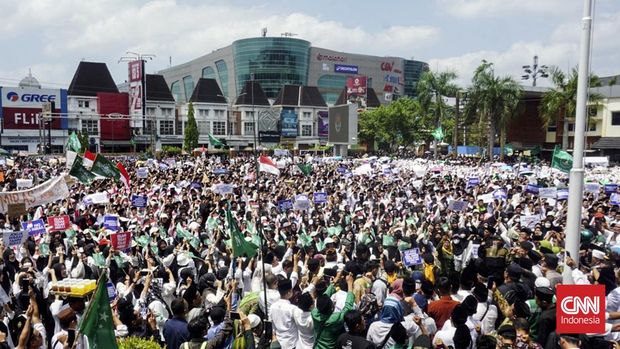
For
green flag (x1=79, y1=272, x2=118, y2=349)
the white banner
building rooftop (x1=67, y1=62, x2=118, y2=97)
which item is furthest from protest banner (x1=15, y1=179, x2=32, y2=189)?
building rooftop (x1=67, y1=62, x2=118, y2=97)

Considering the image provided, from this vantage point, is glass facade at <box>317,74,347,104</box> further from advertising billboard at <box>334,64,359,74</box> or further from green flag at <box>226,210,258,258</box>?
green flag at <box>226,210,258,258</box>

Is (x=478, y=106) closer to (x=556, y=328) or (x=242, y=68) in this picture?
(x=556, y=328)

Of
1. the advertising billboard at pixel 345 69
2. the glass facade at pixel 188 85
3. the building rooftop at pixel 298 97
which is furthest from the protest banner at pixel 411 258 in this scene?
the glass facade at pixel 188 85

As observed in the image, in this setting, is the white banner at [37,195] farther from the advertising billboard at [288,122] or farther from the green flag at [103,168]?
the advertising billboard at [288,122]

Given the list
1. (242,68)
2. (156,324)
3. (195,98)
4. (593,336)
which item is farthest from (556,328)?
(242,68)

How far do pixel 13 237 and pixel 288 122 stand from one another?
74.9 meters

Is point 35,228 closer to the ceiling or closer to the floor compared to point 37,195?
closer to the floor

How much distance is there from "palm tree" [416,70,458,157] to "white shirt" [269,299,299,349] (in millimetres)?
45584

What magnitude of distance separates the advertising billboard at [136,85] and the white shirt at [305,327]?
63189mm

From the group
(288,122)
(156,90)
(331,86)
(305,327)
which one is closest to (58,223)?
(305,327)

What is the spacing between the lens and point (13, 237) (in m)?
9.13

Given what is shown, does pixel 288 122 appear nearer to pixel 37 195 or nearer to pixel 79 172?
pixel 79 172

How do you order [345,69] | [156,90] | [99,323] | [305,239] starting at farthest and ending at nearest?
[345,69], [156,90], [305,239], [99,323]

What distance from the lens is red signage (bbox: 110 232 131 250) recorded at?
360 inches
